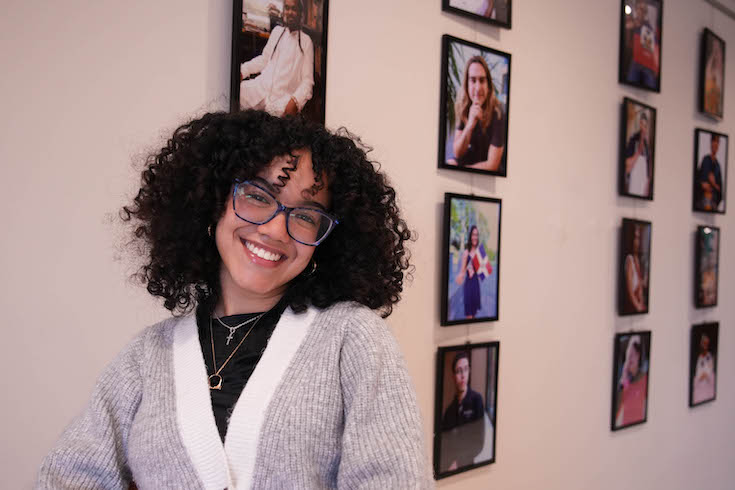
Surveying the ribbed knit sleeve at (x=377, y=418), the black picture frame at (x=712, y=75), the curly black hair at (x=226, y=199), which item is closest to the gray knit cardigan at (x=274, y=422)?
the ribbed knit sleeve at (x=377, y=418)

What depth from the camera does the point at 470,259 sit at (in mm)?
2158

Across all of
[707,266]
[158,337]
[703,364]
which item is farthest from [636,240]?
[158,337]

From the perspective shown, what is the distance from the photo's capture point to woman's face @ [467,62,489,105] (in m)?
2.15

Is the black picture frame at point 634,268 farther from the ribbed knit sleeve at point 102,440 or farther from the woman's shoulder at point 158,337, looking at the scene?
the ribbed knit sleeve at point 102,440

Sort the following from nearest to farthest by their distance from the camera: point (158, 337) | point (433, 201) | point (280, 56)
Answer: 1. point (158, 337)
2. point (280, 56)
3. point (433, 201)

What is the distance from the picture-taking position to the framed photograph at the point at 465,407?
2111 mm

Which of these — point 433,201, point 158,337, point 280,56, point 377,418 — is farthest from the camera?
point 433,201

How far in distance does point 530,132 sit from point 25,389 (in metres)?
1.93

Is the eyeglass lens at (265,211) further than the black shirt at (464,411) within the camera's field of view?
No

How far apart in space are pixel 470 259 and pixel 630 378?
1.29 meters

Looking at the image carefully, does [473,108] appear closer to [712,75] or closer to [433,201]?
[433,201]

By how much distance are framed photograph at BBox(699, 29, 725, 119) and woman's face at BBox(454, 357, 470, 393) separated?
2139 mm

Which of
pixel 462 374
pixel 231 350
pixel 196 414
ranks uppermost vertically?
pixel 231 350

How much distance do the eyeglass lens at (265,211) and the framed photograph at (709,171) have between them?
2789mm
